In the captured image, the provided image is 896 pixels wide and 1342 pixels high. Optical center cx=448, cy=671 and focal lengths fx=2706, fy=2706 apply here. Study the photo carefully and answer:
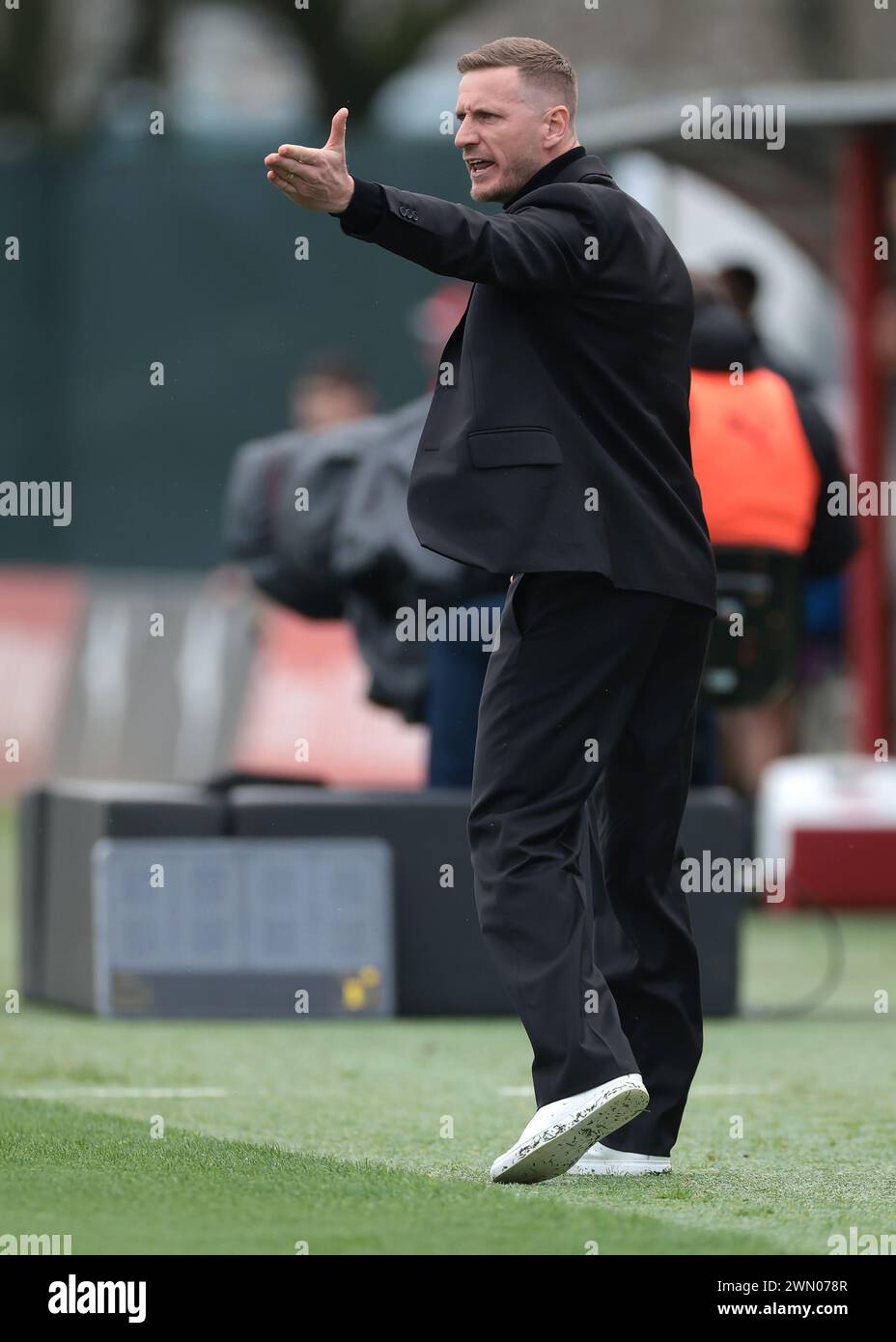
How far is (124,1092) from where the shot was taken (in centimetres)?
600

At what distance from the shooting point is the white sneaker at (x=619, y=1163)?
489 centimetres

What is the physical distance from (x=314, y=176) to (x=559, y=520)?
0.73 metres

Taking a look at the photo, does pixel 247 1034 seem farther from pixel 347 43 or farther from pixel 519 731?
pixel 347 43

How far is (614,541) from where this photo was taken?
4.70m

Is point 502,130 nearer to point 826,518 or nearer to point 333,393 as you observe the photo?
point 826,518

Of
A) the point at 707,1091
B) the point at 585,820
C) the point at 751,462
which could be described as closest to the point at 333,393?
the point at 751,462

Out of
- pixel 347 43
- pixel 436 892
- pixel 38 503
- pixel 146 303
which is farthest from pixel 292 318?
pixel 436 892

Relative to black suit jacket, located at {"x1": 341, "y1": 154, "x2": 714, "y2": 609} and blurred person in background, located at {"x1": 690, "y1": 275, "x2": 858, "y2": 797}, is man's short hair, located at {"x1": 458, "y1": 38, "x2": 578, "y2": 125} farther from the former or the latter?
blurred person in background, located at {"x1": 690, "y1": 275, "x2": 858, "y2": 797}

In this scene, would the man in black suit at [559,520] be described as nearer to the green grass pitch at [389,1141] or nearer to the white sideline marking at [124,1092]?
the green grass pitch at [389,1141]

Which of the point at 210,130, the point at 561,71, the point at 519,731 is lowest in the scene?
the point at 519,731

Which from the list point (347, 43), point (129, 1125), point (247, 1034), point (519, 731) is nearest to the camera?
point (519, 731)

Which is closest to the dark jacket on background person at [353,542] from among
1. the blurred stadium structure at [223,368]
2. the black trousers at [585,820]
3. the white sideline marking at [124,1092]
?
the white sideline marking at [124,1092]

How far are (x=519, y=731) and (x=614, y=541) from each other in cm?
37

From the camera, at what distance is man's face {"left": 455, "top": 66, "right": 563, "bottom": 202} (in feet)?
15.6
